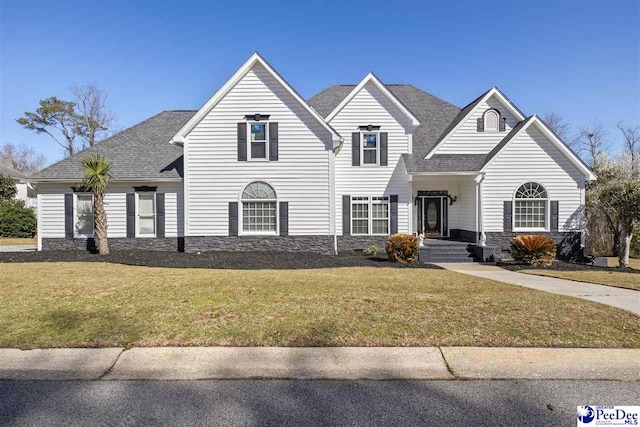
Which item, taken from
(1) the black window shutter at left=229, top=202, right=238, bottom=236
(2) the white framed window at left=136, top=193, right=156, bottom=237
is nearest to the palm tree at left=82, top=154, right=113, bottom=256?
(2) the white framed window at left=136, top=193, right=156, bottom=237

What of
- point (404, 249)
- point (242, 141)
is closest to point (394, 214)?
point (404, 249)

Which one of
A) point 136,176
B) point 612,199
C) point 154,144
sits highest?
point 154,144

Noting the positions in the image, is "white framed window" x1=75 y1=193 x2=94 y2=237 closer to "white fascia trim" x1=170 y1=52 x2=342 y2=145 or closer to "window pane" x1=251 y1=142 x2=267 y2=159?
"white fascia trim" x1=170 y1=52 x2=342 y2=145

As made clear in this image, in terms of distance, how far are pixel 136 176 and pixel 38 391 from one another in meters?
13.5

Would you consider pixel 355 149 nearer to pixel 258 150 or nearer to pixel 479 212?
pixel 258 150

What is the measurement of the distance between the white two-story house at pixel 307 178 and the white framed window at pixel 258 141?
4 centimetres

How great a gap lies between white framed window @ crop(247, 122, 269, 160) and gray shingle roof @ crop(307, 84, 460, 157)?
3893mm

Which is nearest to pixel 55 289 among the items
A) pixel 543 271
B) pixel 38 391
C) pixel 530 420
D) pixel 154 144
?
pixel 38 391

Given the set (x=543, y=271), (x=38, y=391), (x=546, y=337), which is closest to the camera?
(x=38, y=391)

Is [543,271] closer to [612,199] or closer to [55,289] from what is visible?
[612,199]

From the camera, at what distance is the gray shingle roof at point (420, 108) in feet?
59.8

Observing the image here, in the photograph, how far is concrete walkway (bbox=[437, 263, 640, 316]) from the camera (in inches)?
281

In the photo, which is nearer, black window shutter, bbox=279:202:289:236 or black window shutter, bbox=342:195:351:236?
black window shutter, bbox=279:202:289:236

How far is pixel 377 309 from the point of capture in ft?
19.9
